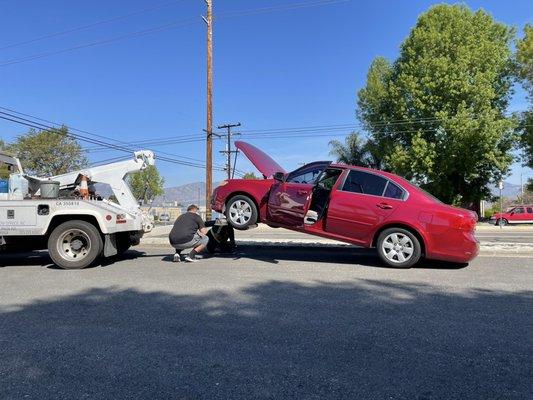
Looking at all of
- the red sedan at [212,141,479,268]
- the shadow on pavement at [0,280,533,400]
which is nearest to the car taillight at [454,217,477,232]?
the red sedan at [212,141,479,268]

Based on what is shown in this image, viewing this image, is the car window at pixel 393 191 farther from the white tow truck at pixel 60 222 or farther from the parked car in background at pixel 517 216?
the parked car in background at pixel 517 216

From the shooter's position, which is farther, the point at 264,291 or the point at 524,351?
the point at 264,291

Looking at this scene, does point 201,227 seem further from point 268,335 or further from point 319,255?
point 268,335

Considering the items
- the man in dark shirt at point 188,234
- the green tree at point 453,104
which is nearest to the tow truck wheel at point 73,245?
the man in dark shirt at point 188,234

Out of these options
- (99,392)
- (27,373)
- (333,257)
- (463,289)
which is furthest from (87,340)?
(333,257)

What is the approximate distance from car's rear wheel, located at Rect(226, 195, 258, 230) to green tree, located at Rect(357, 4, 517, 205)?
983 inches

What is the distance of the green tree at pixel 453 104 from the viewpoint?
103 ft

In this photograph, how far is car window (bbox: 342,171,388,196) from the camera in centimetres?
884

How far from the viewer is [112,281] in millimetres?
7652

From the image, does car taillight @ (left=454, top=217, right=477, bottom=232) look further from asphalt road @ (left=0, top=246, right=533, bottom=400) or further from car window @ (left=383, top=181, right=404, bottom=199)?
car window @ (left=383, top=181, right=404, bottom=199)

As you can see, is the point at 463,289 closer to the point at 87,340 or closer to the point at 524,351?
the point at 524,351

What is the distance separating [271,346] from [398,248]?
4956 millimetres

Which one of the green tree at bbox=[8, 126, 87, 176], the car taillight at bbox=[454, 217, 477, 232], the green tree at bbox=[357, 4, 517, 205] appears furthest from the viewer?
the green tree at bbox=[8, 126, 87, 176]

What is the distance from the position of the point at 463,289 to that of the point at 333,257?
3.99 metres
